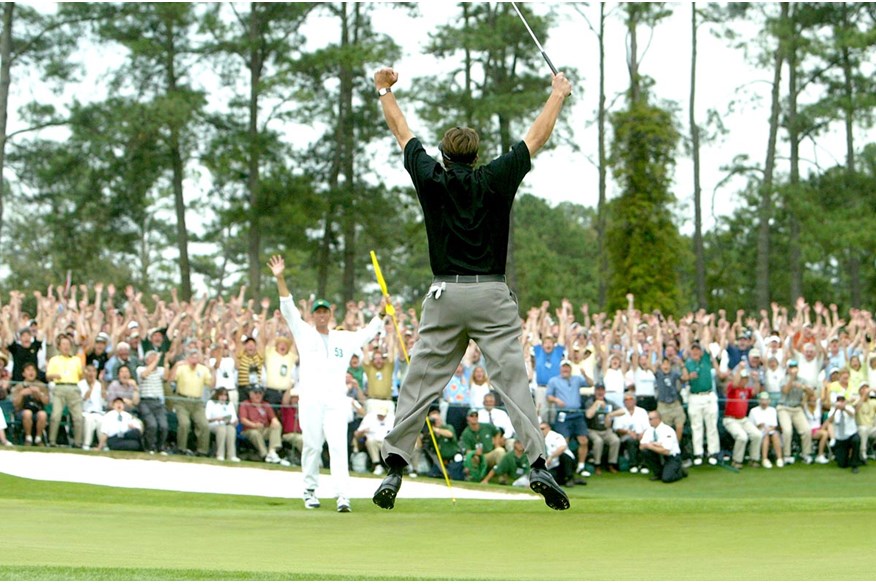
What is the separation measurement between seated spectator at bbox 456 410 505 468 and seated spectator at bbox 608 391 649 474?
2208mm

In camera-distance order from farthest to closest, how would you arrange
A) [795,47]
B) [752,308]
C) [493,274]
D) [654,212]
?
[752,308], [795,47], [654,212], [493,274]

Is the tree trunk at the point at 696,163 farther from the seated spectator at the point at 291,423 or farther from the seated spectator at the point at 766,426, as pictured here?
the seated spectator at the point at 291,423

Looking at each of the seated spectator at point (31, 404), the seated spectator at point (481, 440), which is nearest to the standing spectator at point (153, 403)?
the seated spectator at point (31, 404)

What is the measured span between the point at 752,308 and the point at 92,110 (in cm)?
2587

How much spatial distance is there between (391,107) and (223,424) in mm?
14280

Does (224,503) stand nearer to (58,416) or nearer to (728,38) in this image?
(58,416)

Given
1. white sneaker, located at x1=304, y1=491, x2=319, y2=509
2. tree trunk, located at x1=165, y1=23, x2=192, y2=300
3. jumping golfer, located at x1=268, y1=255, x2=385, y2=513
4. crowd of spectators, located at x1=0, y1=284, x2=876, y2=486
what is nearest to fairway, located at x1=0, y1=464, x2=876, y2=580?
white sneaker, located at x1=304, y1=491, x2=319, y2=509

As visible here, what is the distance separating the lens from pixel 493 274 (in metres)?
7.80

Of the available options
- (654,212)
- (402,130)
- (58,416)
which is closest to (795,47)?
(654,212)

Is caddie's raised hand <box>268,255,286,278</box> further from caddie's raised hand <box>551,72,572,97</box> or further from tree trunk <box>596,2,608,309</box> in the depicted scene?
tree trunk <box>596,2,608,309</box>

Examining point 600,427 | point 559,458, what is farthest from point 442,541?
point 600,427

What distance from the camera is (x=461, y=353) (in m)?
8.04

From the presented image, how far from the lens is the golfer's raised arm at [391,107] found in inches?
315

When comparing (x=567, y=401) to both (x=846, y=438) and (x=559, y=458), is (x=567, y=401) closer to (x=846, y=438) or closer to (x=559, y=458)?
(x=559, y=458)
